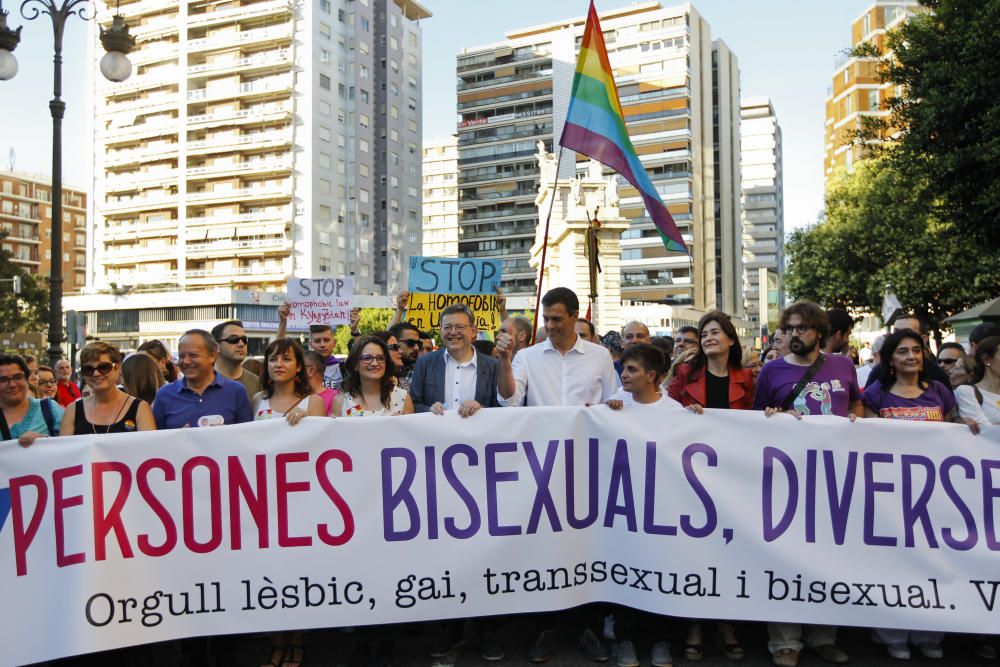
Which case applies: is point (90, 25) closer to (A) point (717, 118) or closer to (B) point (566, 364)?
(A) point (717, 118)

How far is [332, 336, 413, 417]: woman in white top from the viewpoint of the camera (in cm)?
506

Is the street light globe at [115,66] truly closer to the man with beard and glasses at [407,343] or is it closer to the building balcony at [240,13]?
the man with beard and glasses at [407,343]

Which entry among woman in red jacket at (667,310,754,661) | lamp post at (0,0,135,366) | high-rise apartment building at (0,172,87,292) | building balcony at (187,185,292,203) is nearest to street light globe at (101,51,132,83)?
lamp post at (0,0,135,366)

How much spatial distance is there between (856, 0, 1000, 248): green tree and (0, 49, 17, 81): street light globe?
13.3 meters

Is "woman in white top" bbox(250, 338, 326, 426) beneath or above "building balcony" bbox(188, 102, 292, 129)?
beneath

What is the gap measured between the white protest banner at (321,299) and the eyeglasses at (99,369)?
588 cm

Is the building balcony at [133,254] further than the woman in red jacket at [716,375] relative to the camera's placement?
Yes

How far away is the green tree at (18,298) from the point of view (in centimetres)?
4738

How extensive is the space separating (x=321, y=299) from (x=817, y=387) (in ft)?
23.2

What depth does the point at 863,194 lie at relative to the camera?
4072 centimetres

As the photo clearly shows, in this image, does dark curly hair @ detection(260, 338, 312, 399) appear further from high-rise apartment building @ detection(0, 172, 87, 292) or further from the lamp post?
high-rise apartment building @ detection(0, 172, 87, 292)

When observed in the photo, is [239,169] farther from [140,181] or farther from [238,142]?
[140,181]

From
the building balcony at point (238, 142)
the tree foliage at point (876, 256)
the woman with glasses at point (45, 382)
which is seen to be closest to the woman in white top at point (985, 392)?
the woman with glasses at point (45, 382)

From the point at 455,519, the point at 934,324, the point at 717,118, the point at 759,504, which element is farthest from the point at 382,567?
the point at 717,118
